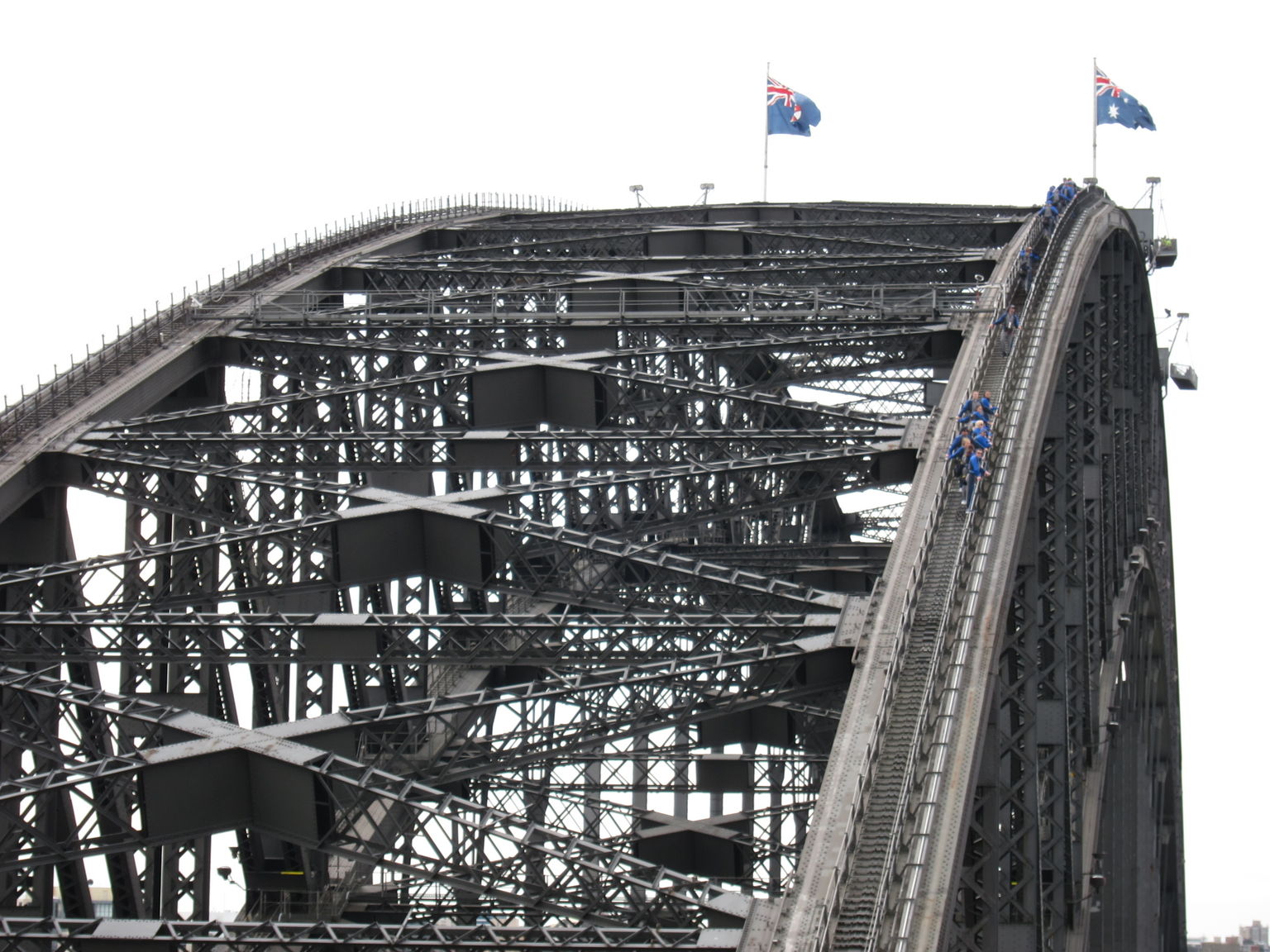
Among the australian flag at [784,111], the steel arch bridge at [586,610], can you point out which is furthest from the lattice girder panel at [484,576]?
the australian flag at [784,111]

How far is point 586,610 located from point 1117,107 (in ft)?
120

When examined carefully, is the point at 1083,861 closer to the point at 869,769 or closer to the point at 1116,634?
the point at 1116,634

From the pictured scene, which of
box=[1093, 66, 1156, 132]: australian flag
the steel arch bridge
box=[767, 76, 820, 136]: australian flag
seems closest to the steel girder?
the steel arch bridge

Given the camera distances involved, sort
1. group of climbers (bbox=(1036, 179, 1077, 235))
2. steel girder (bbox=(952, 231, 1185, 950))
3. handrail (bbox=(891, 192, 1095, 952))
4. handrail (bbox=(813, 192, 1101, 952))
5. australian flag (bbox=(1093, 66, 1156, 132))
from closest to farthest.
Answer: handrail (bbox=(813, 192, 1101, 952))
handrail (bbox=(891, 192, 1095, 952))
steel girder (bbox=(952, 231, 1185, 950))
group of climbers (bbox=(1036, 179, 1077, 235))
australian flag (bbox=(1093, 66, 1156, 132))

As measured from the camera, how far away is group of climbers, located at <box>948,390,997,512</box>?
27.3m

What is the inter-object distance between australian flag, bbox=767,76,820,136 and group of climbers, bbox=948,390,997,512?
36.3 m

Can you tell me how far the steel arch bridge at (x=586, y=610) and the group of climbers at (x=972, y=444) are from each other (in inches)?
14.3

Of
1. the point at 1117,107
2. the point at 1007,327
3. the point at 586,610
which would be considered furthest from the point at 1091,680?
the point at 1117,107

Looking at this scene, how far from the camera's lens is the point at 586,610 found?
1280 inches

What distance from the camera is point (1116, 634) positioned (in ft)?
149

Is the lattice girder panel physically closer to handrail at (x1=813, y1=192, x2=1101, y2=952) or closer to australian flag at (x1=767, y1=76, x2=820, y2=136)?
handrail at (x1=813, y1=192, x2=1101, y2=952)

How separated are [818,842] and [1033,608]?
44.3 ft

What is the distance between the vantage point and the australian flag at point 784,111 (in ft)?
215

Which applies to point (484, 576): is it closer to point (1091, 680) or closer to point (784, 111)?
point (1091, 680)
